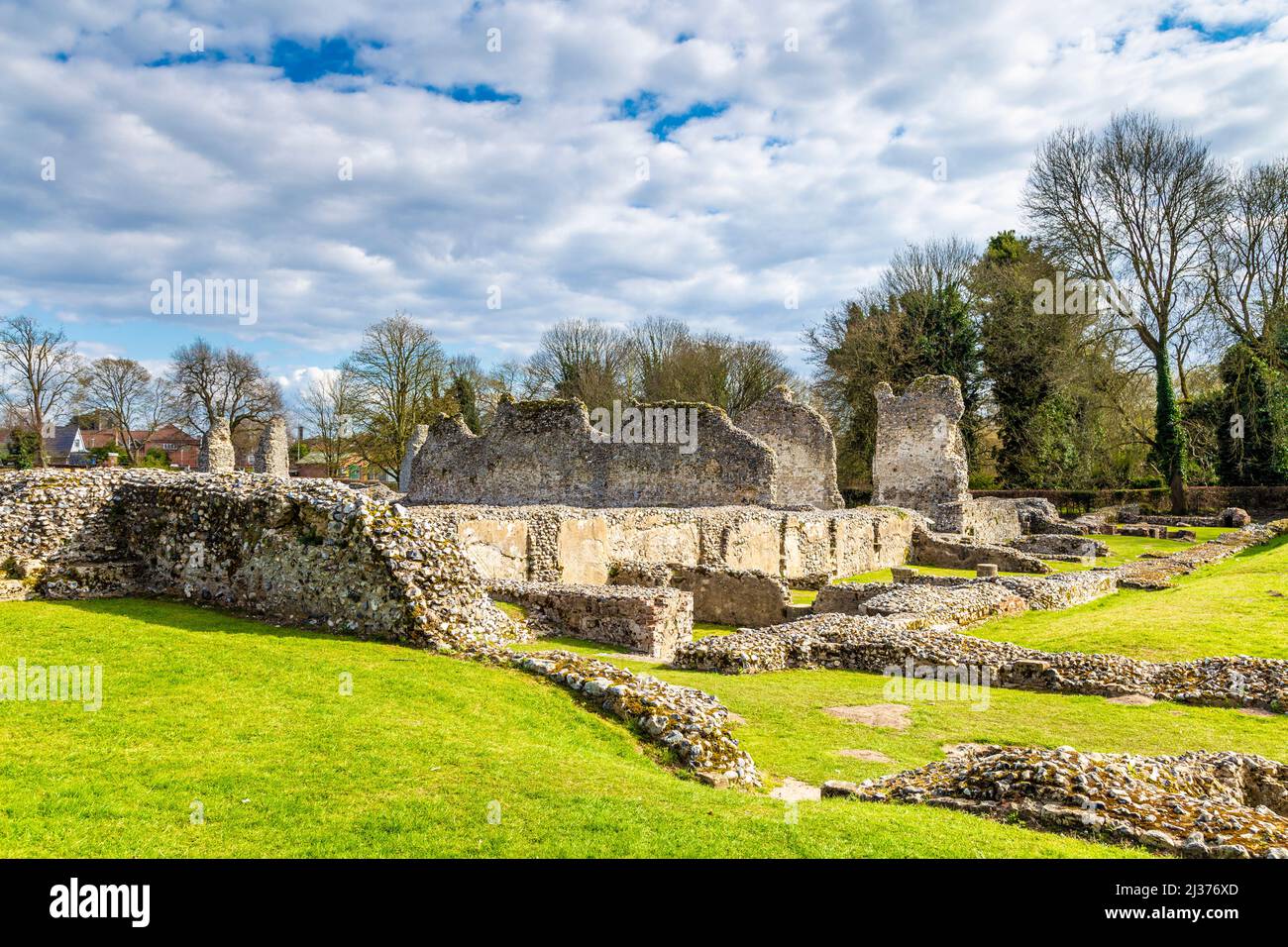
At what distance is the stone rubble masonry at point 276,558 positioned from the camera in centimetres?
970

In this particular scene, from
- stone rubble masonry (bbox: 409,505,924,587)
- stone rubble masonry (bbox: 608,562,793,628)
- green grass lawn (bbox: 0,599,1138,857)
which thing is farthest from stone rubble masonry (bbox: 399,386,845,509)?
green grass lawn (bbox: 0,599,1138,857)

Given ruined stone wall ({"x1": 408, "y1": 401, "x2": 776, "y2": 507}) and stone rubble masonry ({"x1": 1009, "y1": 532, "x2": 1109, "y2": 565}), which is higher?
ruined stone wall ({"x1": 408, "y1": 401, "x2": 776, "y2": 507})

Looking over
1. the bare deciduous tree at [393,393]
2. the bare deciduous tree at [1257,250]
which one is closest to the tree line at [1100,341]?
the bare deciduous tree at [1257,250]

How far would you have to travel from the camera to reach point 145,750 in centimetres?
Answer: 570

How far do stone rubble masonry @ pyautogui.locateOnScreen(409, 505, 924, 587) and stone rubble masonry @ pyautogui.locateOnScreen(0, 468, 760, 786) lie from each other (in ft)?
3.64

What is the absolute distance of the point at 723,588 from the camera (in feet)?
53.3

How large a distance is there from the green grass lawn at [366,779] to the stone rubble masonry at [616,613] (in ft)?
13.2

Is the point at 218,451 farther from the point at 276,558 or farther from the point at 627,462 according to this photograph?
the point at 276,558

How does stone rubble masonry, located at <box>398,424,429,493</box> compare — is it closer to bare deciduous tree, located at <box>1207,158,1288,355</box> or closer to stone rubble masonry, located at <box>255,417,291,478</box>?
stone rubble masonry, located at <box>255,417,291,478</box>

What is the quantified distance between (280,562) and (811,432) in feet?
77.4

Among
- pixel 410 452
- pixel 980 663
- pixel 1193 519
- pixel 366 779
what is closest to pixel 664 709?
pixel 366 779

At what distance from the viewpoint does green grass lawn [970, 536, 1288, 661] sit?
37.3 feet
